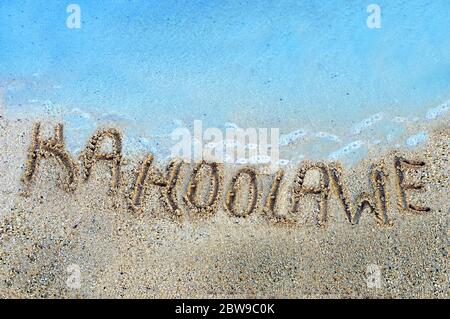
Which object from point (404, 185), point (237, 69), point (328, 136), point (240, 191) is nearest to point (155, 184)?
point (240, 191)

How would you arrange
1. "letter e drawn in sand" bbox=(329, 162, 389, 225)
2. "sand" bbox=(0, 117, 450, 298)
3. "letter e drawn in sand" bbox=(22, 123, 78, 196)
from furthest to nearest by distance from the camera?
"letter e drawn in sand" bbox=(22, 123, 78, 196) < "letter e drawn in sand" bbox=(329, 162, 389, 225) < "sand" bbox=(0, 117, 450, 298)

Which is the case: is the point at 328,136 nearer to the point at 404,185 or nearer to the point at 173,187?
the point at 404,185

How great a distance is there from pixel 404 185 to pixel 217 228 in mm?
1935

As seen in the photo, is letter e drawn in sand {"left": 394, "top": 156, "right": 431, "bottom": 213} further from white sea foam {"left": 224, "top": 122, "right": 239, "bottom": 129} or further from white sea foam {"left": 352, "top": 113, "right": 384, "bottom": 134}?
white sea foam {"left": 224, "top": 122, "right": 239, "bottom": 129}

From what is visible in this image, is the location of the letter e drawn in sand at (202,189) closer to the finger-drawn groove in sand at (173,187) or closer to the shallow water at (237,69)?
the finger-drawn groove in sand at (173,187)

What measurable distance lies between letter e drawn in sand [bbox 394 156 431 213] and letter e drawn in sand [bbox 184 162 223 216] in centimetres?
181

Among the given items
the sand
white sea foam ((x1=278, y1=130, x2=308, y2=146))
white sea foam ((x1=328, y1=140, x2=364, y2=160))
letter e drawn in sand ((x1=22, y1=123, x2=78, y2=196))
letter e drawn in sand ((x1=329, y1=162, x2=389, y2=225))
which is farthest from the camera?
white sea foam ((x1=278, y1=130, x2=308, y2=146))

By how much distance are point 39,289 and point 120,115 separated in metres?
1.97

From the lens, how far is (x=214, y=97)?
18.7 ft

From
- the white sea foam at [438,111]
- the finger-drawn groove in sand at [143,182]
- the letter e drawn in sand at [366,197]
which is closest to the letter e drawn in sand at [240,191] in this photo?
the finger-drawn groove in sand at [143,182]

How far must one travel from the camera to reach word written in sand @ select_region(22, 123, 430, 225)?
511cm

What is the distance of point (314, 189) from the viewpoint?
17.0 ft

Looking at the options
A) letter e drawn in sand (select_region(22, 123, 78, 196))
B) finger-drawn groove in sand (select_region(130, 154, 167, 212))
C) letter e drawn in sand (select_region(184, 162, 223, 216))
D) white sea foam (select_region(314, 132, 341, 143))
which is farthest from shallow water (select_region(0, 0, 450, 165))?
letter e drawn in sand (select_region(184, 162, 223, 216))

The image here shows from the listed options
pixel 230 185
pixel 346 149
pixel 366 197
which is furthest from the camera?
pixel 346 149
